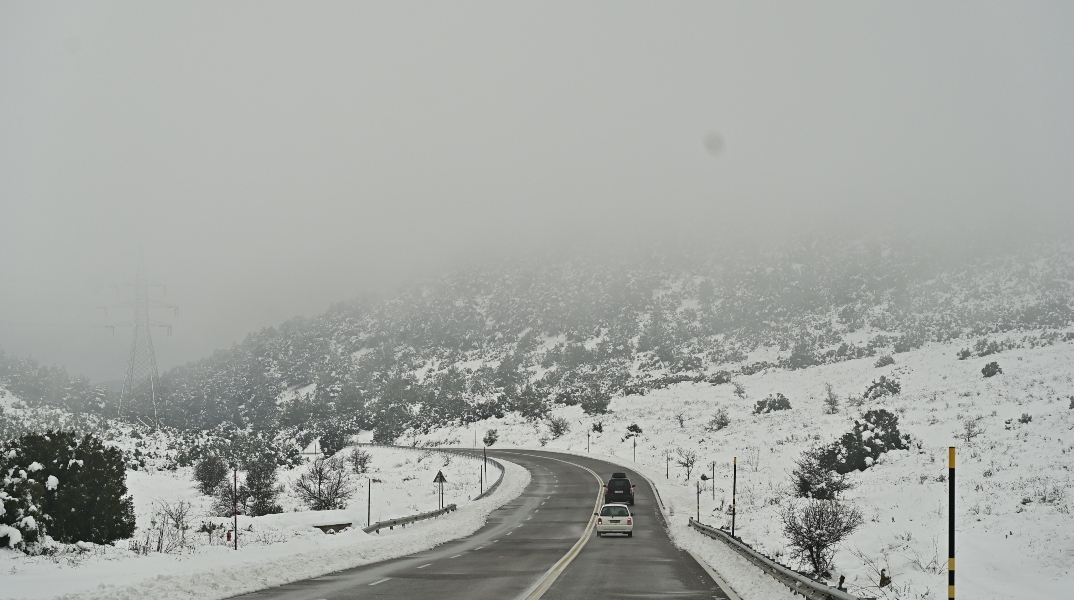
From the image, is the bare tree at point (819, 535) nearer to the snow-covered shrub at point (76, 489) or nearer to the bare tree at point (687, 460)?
the snow-covered shrub at point (76, 489)

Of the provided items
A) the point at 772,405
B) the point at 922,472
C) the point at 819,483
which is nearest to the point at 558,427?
the point at 772,405

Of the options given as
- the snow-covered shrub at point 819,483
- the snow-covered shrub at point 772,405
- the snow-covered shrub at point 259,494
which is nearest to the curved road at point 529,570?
the snow-covered shrub at point 819,483

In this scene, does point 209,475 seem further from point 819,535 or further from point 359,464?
point 819,535

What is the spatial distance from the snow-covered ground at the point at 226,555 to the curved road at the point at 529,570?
917mm

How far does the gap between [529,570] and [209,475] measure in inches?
1722

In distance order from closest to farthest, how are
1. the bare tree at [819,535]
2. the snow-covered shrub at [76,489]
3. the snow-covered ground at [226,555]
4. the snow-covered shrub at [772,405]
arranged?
the snow-covered ground at [226,555], the bare tree at [819,535], the snow-covered shrub at [76,489], the snow-covered shrub at [772,405]

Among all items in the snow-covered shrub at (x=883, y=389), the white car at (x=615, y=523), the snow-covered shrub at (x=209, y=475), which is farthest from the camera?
the snow-covered shrub at (x=883, y=389)

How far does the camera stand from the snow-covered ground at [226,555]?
14.7m

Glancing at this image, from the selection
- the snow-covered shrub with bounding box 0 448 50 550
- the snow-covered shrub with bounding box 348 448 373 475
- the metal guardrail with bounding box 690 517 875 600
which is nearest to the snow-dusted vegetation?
the snow-covered shrub with bounding box 0 448 50 550

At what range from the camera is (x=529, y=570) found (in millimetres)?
20453

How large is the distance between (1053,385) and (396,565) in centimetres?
4570

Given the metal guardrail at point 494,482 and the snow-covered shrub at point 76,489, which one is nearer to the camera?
the snow-covered shrub at point 76,489

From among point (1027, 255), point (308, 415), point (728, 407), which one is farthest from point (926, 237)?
point (308, 415)

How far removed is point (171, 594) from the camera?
14.6 meters
